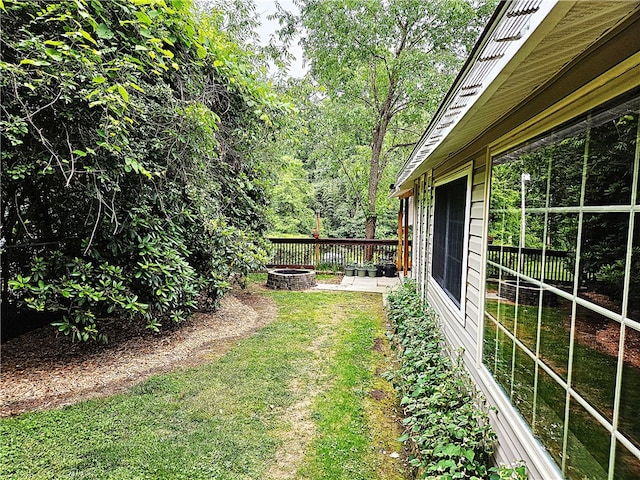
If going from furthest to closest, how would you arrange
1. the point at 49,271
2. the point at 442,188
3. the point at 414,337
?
the point at 442,188 → the point at 414,337 → the point at 49,271

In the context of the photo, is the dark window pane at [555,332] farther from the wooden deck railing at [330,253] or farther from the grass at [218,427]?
the wooden deck railing at [330,253]

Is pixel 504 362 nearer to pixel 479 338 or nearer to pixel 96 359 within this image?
pixel 479 338

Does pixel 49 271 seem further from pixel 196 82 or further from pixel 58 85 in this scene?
pixel 196 82

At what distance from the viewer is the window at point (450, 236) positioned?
342 cm

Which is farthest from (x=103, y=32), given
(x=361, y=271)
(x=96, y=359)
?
(x=361, y=271)

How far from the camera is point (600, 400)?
3.85ft

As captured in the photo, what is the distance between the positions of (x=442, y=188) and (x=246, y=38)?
6375 mm

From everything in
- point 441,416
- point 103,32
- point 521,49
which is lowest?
point 441,416

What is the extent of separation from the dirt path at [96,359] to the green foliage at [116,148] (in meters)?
0.35

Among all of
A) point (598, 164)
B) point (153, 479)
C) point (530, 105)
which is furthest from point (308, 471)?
point (530, 105)

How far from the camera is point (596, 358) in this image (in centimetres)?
122

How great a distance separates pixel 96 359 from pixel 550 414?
4317 mm

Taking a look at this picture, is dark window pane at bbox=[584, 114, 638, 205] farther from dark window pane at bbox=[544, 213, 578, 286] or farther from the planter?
the planter

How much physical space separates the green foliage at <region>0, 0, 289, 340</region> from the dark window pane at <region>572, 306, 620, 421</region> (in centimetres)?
310
